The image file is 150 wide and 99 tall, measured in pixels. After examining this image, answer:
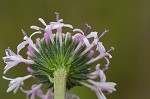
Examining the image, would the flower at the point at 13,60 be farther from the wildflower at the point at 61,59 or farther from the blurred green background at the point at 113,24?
the blurred green background at the point at 113,24

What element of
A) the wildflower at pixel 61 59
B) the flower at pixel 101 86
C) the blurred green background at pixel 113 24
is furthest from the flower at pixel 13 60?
the blurred green background at pixel 113 24

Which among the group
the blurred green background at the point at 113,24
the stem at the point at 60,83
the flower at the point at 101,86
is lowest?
the stem at the point at 60,83

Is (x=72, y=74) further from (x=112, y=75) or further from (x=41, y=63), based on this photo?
(x=112, y=75)

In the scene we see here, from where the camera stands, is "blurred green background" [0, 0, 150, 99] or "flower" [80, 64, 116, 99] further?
"blurred green background" [0, 0, 150, 99]

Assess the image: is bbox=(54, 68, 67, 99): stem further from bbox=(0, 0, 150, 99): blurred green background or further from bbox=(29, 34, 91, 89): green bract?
bbox=(0, 0, 150, 99): blurred green background

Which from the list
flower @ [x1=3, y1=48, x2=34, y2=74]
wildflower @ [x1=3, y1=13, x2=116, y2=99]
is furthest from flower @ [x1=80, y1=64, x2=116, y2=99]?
flower @ [x1=3, y1=48, x2=34, y2=74]

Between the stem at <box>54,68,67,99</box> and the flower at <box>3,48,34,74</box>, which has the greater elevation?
the flower at <box>3,48,34,74</box>
